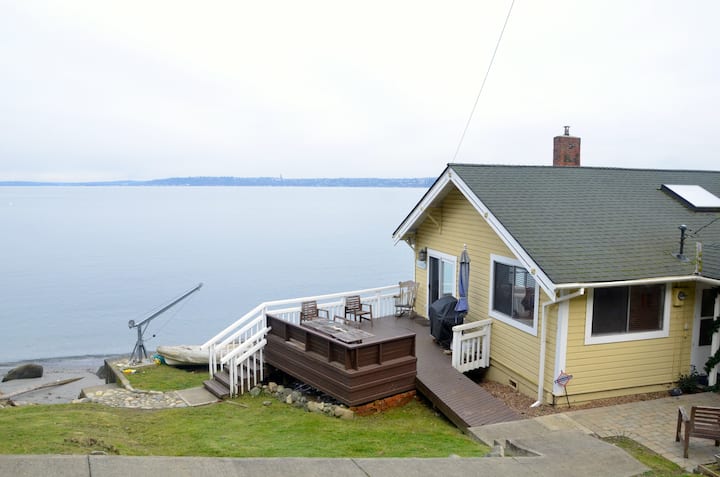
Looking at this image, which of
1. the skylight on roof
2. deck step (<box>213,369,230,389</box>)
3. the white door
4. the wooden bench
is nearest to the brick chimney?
the skylight on roof

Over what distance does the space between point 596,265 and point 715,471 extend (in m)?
3.79

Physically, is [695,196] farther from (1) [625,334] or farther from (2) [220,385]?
(2) [220,385]

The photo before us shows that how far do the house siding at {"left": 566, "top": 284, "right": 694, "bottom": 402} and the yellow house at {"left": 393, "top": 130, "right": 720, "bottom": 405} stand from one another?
0.02 m

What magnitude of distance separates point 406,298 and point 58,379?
47.5ft

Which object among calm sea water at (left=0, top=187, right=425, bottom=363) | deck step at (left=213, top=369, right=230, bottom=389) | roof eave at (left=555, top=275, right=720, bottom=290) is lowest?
calm sea water at (left=0, top=187, right=425, bottom=363)

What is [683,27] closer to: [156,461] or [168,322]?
[156,461]

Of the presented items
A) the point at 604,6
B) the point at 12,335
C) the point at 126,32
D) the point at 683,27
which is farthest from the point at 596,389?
the point at 12,335

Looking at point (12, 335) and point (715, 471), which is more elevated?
point (715, 471)

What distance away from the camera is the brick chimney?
1552 cm

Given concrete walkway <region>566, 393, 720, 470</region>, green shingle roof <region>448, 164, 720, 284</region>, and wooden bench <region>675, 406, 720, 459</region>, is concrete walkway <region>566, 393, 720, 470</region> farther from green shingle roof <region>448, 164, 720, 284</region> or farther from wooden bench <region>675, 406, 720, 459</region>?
green shingle roof <region>448, 164, 720, 284</region>

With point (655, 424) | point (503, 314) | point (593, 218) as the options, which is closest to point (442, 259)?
point (503, 314)

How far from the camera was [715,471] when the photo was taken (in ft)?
20.7

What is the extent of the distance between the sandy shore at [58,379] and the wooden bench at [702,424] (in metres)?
15.6

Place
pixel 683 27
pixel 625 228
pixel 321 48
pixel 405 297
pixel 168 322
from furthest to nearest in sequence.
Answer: pixel 168 322 < pixel 321 48 < pixel 683 27 < pixel 405 297 < pixel 625 228
